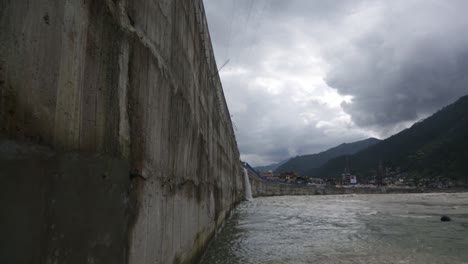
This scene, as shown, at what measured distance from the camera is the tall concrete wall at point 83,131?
1583 millimetres

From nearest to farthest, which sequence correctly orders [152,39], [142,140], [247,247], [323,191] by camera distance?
[142,140]
[152,39]
[247,247]
[323,191]

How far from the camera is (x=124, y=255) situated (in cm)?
241

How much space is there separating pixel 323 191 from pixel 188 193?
96507 mm

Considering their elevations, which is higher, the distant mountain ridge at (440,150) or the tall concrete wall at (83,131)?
the distant mountain ridge at (440,150)

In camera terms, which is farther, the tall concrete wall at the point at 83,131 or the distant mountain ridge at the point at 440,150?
the distant mountain ridge at the point at 440,150

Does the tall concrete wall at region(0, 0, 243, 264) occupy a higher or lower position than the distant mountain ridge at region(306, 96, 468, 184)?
lower

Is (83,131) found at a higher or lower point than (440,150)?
lower

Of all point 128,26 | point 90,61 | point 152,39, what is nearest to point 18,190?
point 90,61

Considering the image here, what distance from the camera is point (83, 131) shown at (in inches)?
80.0

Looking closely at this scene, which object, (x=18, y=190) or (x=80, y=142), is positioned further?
(x=80, y=142)

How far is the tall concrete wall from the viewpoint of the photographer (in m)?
1.58

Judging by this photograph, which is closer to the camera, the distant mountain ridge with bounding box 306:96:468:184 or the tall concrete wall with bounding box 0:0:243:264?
the tall concrete wall with bounding box 0:0:243:264

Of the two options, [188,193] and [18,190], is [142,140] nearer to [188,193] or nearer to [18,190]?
[18,190]

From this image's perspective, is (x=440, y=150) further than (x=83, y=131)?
Yes
